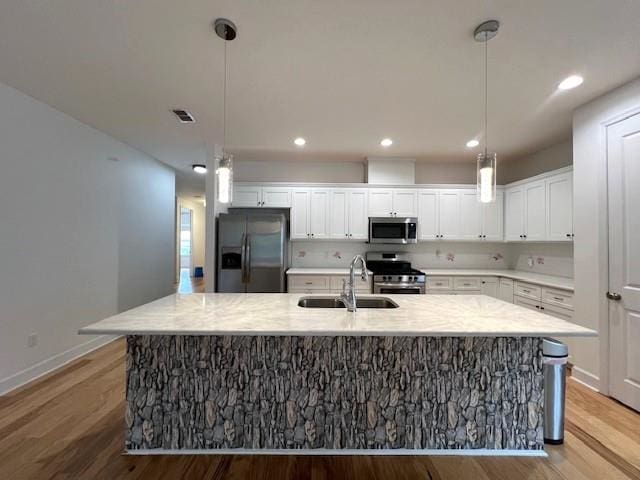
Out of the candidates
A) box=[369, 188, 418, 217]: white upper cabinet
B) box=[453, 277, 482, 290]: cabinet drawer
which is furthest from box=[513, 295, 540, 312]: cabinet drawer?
box=[369, 188, 418, 217]: white upper cabinet

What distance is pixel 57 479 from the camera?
1.65 m

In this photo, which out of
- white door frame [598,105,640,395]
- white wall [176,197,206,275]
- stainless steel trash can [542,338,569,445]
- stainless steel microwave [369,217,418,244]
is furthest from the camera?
white wall [176,197,206,275]

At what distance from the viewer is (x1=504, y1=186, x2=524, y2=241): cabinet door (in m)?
4.10

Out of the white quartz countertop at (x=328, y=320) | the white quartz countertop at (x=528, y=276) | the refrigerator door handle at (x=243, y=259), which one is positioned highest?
the refrigerator door handle at (x=243, y=259)

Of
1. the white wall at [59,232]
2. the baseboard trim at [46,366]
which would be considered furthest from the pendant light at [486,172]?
the baseboard trim at [46,366]

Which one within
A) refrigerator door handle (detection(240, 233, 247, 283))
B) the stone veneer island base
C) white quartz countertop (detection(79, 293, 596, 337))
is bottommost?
the stone veneer island base

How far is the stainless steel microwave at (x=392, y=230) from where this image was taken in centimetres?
437

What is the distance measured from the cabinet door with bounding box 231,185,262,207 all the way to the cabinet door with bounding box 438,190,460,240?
2724 millimetres

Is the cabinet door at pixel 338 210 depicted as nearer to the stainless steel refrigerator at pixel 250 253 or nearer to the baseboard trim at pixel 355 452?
the stainless steel refrigerator at pixel 250 253

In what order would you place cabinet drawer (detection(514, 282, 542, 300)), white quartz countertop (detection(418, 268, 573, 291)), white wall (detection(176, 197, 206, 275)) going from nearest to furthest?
white quartz countertop (detection(418, 268, 573, 291)) → cabinet drawer (detection(514, 282, 542, 300)) → white wall (detection(176, 197, 206, 275))

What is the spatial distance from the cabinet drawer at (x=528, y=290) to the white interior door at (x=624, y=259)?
0.94 meters

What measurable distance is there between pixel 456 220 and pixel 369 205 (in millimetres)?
1331

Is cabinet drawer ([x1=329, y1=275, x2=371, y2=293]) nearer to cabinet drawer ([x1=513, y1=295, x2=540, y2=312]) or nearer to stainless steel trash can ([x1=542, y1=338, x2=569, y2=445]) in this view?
cabinet drawer ([x1=513, y1=295, x2=540, y2=312])

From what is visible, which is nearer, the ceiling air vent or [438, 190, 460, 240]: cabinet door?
the ceiling air vent
